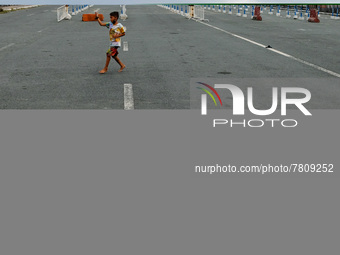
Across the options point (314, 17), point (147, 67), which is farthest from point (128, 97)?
point (314, 17)

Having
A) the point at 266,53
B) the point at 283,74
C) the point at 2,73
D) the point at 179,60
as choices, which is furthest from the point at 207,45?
the point at 2,73

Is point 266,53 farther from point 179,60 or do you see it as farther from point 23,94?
point 23,94

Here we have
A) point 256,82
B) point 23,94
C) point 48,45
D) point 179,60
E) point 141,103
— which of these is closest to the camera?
point 141,103

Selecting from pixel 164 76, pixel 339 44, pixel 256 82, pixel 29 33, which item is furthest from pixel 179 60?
pixel 29 33

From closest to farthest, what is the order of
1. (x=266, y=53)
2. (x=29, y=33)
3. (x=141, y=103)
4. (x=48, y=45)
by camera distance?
(x=141, y=103) < (x=266, y=53) < (x=48, y=45) < (x=29, y=33)

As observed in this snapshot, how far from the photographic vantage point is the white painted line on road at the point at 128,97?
817 cm

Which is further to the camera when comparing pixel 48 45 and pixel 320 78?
pixel 48 45

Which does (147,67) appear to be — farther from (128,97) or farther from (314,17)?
(314,17)

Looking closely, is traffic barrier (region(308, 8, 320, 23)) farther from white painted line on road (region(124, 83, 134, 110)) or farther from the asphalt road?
white painted line on road (region(124, 83, 134, 110))

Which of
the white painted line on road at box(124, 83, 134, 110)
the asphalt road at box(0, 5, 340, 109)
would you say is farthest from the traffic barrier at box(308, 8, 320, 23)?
the white painted line on road at box(124, 83, 134, 110)

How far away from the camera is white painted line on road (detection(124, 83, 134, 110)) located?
8.17 m

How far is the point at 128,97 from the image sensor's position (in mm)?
8914

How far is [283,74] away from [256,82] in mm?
1358

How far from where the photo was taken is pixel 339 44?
19.2 m
